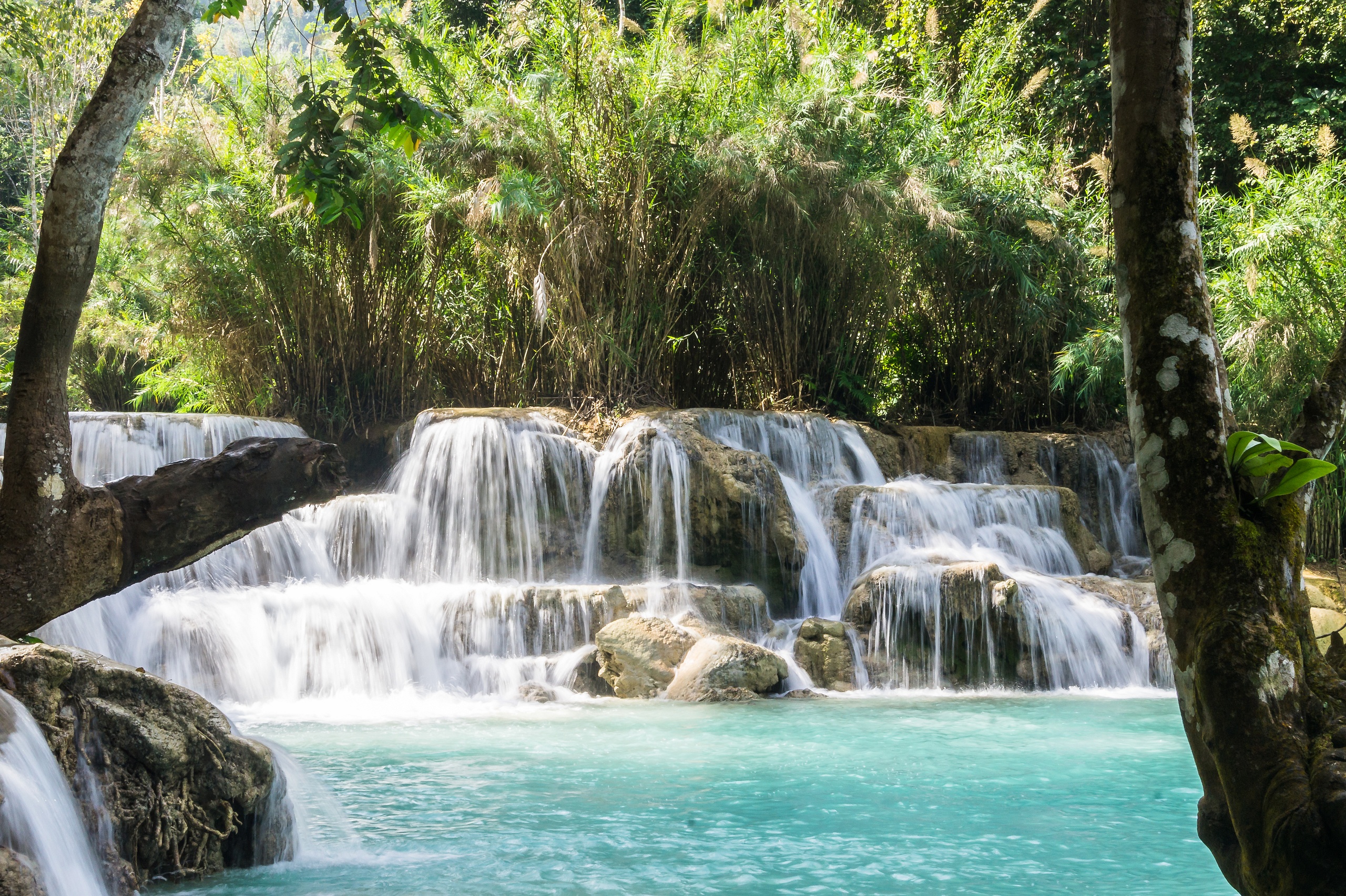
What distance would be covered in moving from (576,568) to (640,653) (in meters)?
2.36

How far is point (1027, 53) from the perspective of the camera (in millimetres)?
→ 17609

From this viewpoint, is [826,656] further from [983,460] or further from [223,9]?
[223,9]

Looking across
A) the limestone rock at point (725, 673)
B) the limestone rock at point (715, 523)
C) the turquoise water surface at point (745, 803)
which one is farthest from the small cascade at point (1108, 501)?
the limestone rock at point (725, 673)

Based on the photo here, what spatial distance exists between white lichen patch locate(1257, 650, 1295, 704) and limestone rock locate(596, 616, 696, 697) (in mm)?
5957

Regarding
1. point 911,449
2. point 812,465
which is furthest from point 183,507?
point 911,449

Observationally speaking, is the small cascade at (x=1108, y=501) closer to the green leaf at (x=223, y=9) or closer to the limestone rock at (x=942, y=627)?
the limestone rock at (x=942, y=627)

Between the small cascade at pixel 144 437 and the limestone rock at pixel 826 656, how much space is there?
5.27m

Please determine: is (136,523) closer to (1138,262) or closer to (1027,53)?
(1138,262)

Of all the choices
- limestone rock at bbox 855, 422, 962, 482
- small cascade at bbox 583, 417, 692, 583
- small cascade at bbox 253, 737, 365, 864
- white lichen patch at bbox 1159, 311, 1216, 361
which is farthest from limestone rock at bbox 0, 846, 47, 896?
limestone rock at bbox 855, 422, 962, 482

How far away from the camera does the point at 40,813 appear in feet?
8.01

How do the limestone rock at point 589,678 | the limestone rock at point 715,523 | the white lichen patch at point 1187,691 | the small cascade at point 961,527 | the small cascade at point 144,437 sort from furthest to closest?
the small cascade at point 144,437 < the small cascade at point 961,527 < the limestone rock at point 715,523 < the limestone rock at point 589,678 < the white lichen patch at point 1187,691

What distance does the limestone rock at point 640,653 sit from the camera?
24.6 feet

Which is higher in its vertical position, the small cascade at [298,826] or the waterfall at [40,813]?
the waterfall at [40,813]

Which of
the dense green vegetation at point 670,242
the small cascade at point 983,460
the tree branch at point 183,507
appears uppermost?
the dense green vegetation at point 670,242
